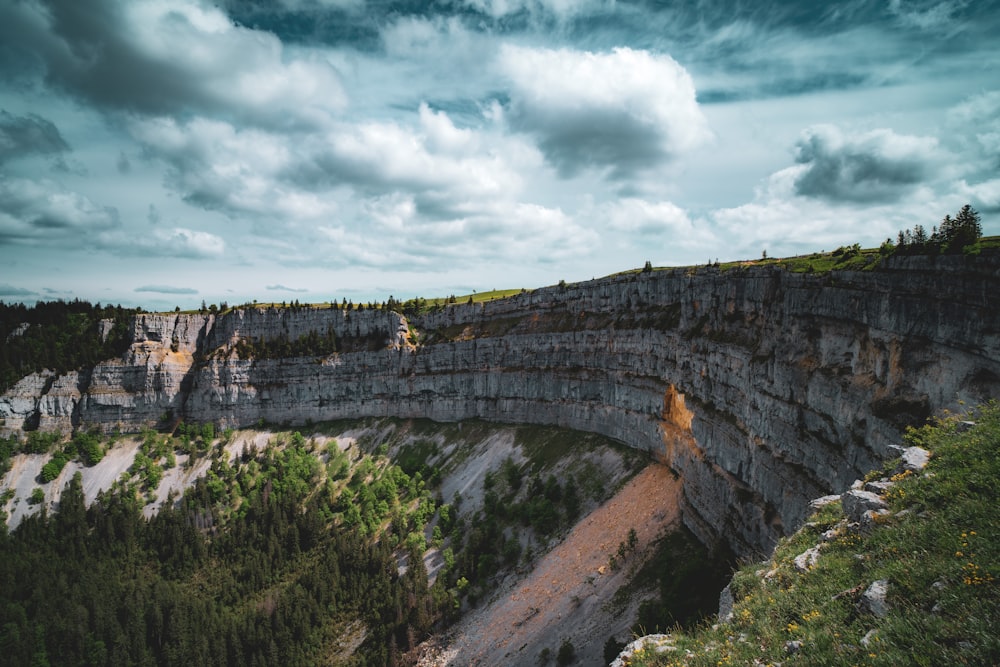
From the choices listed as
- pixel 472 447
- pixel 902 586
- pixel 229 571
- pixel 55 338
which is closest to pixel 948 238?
pixel 902 586

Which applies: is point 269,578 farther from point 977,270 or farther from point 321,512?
point 977,270

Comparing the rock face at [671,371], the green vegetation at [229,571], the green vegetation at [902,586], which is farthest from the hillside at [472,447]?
the green vegetation at [902,586]

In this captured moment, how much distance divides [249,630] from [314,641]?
343 inches

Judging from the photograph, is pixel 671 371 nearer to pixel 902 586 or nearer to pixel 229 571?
pixel 902 586

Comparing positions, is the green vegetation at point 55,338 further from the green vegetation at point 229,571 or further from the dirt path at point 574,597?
the dirt path at point 574,597

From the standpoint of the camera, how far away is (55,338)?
120 metres

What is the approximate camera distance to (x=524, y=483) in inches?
2650

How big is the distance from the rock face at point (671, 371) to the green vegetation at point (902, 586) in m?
6.13

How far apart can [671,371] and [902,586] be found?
44.1m

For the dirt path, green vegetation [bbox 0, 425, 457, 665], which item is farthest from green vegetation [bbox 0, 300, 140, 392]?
the dirt path

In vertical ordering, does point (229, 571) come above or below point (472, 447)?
below

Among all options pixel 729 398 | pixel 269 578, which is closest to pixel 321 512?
pixel 269 578

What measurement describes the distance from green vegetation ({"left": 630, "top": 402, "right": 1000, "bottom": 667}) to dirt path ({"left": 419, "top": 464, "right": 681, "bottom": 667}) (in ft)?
87.1

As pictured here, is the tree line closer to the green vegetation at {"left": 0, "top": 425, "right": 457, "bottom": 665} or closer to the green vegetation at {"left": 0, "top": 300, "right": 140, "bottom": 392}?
the green vegetation at {"left": 0, "top": 425, "right": 457, "bottom": 665}
